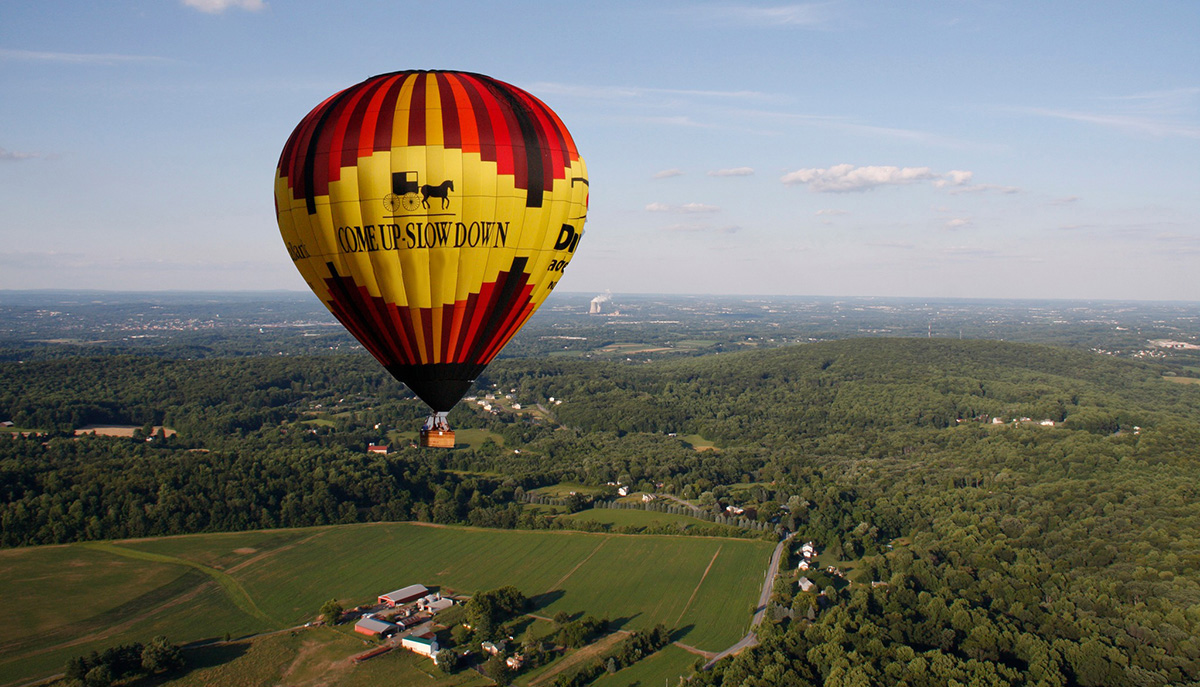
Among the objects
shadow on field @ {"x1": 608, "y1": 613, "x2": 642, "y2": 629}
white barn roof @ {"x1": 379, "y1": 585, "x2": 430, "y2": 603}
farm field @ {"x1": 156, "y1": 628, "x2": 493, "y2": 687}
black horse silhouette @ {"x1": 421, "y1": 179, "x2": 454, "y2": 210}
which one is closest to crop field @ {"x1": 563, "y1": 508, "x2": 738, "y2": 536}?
shadow on field @ {"x1": 608, "y1": 613, "x2": 642, "y2": 629}

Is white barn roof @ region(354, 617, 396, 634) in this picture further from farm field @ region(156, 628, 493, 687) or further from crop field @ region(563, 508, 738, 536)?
crop field @ region(563, 508, 738, 536)

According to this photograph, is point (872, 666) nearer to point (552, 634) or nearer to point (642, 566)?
point (552, 634)

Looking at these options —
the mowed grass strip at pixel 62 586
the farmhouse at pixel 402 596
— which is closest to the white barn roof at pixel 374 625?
the farmhouse at pixel 402 596

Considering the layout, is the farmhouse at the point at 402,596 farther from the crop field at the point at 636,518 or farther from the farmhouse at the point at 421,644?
the crop field at the point at 636,518

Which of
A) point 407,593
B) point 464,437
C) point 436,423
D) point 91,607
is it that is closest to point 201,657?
point 91,607

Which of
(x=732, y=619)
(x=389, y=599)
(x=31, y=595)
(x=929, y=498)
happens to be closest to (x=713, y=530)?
(x=732, y=619)

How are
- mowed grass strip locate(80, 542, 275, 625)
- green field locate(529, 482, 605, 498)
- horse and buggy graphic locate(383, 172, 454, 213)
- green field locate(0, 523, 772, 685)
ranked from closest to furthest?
horse and buggy graphic locate(383, 172, 454, 213) < green field locate(0, 523, 772, 685) < mowed grass strip locate(80, 542, 275, 625) < green field locate(529, 482, 605, 498)
